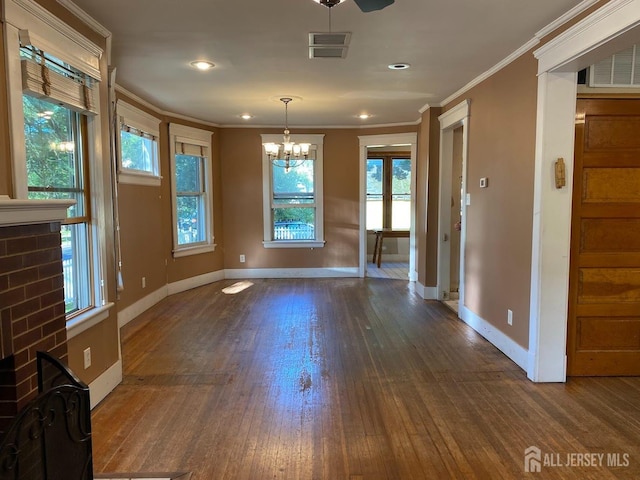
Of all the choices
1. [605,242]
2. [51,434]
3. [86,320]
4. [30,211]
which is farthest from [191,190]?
[605,242]

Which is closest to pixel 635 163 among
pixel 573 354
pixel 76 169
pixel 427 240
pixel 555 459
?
pixel 573 354

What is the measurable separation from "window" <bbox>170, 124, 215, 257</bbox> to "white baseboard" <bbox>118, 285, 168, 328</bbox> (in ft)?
2.06

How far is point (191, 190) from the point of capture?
6.43m

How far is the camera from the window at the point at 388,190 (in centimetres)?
908

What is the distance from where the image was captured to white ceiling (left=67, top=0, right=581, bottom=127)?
263cm

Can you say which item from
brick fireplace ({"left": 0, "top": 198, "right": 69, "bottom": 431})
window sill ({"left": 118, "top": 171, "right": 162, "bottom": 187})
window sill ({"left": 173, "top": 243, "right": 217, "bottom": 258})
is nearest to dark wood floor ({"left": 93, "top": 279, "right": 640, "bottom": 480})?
brick fireplace ({"left": 0, "top": 198, "right": 69, "bottom": 431})

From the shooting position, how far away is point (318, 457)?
87.7 inches

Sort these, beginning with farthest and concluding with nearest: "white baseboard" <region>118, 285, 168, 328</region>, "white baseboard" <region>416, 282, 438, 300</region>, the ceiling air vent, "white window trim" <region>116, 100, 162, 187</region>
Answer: "white baseboard" <region>416, 282, 438, 300</region> < "white baseboard" <region>118, 285, 168, 328</region> < "white window trim" <region>116, 100, 162, 187</region> < the ceiling air vent

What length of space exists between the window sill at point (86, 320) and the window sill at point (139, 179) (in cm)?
196

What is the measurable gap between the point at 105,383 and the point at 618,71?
426cm

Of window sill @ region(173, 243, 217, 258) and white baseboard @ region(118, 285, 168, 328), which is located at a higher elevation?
window sill @ region(173, 243, 217, 258)

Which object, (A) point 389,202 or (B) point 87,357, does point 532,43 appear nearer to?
(B) point 87,357

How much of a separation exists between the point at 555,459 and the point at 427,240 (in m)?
3.60

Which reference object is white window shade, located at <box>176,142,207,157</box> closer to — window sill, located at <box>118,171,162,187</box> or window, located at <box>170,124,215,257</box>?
window, located at <box>170,124,215,257</box>
